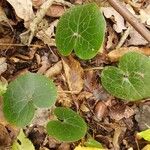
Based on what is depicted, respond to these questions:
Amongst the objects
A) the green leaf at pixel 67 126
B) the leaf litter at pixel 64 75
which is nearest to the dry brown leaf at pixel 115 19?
the leaf litter at pixel 64 75

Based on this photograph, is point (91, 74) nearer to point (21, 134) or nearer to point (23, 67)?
point (23, 67)

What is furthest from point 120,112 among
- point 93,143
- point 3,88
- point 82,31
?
point 3,88

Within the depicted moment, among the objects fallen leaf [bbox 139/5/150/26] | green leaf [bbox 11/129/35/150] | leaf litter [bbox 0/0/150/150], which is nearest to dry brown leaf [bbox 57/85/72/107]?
leaf litter [bbox 0/0/150/150]

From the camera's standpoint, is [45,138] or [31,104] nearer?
[31,104]

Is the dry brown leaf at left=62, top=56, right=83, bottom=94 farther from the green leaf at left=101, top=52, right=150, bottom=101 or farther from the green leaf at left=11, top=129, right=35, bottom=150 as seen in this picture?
the green leaf at left=11, top=129, right=35, bottom=150

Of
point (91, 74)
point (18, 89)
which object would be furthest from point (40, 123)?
point (91, 74)

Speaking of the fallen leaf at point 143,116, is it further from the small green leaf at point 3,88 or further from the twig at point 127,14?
the small green leaf at point 3,88
